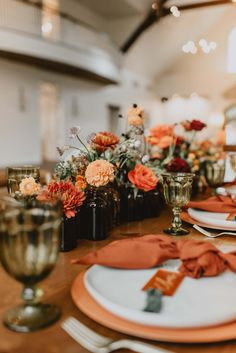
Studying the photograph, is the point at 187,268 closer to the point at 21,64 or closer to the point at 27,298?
the point at 27,298

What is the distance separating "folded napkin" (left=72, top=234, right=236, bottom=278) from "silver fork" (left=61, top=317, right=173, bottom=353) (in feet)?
0.58

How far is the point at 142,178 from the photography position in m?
1.28

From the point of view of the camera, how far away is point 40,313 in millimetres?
637

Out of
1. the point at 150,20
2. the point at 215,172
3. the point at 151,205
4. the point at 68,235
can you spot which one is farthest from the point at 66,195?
the point at 150,20

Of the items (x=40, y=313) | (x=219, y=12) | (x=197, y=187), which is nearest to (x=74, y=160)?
(x=40, y=313)

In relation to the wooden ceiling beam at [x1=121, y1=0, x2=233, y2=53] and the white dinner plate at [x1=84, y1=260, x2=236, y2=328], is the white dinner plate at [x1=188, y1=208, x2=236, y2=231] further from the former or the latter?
the wooden ceiling beam at [x1=121, y1=0, x2=233, y2=53]

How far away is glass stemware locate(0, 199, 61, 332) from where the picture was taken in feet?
1.98

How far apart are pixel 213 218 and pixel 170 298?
641 mm

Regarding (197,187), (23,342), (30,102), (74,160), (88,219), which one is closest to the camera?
(23,342)

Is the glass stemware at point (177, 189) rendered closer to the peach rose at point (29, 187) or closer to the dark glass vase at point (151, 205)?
the dark glass vase at point (151, 205)

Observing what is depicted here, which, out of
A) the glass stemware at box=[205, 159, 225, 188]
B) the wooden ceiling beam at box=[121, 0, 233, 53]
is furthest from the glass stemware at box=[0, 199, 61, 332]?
the wooden ceiling beam at box=[121, 0, 233, 53]

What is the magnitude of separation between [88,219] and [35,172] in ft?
0.88

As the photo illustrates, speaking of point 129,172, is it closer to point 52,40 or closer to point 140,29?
point 52,40

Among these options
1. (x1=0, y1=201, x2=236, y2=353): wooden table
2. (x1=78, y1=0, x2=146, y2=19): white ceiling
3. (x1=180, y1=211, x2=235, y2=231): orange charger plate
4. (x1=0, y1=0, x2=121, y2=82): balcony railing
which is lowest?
(x1=0, y1=201, x2=236, y2=353): wooden table
